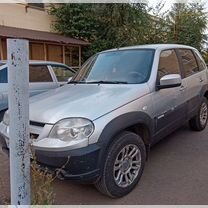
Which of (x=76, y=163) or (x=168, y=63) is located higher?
(x=168, y=63)

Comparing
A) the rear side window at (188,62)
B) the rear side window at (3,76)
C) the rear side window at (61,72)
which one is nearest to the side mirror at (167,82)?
the rear side window at (188,62)

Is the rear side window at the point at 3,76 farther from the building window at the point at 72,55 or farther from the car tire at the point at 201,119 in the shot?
the building window at the point at 72,55

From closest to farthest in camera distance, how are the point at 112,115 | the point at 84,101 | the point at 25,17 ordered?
the point at 112,115 → the point at 84,101 → the point at 25,17

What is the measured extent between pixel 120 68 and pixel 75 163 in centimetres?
175

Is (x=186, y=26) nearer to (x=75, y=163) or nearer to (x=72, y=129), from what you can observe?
(x=72, y=129)

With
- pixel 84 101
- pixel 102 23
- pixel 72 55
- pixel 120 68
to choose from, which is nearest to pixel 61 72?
pixel 120 68

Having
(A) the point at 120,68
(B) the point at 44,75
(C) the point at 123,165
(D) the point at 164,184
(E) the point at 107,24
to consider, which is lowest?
(D) the point at 164,184

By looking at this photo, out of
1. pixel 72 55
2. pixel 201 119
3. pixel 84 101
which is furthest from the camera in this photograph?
pixel 72 55

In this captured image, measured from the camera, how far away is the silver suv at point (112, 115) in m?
2.67

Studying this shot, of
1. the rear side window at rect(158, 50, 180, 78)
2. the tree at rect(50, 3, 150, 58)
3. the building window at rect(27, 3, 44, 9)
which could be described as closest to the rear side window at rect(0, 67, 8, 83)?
the rear side window at rect(158, 50, 180, 78)

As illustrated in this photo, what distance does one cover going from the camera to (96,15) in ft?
48.7

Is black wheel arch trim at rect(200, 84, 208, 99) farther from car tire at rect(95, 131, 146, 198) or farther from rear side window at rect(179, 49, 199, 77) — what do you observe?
car tire at rect(95, 131, 146, 198)

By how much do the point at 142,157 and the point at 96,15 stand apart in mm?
12837

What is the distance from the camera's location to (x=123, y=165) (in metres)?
3.06
